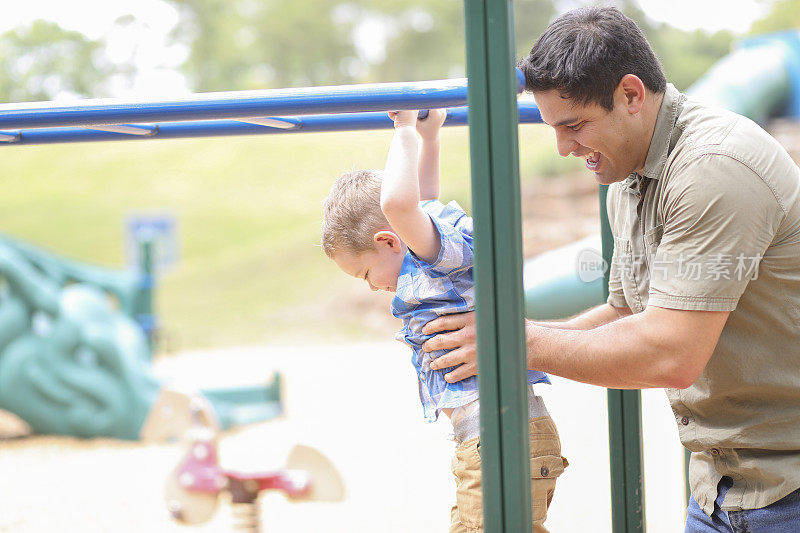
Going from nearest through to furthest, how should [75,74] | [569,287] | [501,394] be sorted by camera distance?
[501,394], [569,287], [75,74]

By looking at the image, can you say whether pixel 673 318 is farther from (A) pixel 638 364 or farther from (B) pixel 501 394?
(B) pixel 501 394

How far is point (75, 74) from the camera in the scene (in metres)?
17.7

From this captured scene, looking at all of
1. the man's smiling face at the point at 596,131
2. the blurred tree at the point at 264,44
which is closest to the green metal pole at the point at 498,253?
the man's smiling face at the point at 596,131

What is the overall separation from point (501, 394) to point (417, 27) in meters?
18.2

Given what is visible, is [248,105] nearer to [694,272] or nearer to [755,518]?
[694,272]

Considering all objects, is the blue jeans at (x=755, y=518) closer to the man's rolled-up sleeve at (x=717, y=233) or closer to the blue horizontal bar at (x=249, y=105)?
the man's rolled-up sleeve at (x=717, y=233)

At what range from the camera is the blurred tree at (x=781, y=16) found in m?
16.6

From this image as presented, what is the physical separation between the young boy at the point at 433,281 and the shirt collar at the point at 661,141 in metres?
0.32

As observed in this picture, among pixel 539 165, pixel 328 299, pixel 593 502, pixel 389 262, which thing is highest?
pixel 539 165

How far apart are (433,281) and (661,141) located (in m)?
0.43

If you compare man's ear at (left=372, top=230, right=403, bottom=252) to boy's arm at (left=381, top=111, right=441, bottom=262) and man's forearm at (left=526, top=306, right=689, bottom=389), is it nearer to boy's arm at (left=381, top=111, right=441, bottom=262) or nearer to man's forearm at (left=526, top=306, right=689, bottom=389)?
boy's arm at (left=381, top=111, right=441, bottom=262)

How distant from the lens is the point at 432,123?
1.55 metres

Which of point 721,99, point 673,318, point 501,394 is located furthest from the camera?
point 721,99

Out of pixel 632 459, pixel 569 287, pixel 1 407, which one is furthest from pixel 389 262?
pixel 1 407
